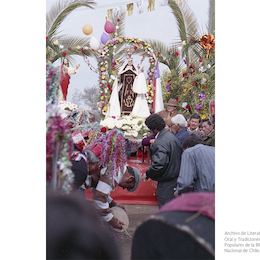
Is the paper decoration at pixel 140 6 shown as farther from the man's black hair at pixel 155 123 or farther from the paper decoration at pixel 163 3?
the man's black hair at pixel 155 123

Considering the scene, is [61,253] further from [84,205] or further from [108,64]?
[108,64]

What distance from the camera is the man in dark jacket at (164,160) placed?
2.48 meters

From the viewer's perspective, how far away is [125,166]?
2486 millimetres

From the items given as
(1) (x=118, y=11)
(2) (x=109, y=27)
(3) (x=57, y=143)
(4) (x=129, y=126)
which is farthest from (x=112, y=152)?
(2) (x=109, y=27)

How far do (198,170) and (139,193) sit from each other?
1392 mm

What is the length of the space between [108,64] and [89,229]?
4318 millimetres

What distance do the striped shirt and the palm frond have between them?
5.02 feet

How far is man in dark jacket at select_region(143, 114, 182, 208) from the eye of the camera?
248 cm

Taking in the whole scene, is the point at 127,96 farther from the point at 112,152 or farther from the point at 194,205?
the point at 194,205

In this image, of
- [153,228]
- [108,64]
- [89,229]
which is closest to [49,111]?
[89,229]

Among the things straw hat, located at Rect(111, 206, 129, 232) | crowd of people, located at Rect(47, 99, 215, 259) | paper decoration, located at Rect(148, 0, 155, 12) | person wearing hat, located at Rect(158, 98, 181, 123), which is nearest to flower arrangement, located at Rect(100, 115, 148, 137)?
person wearing hat, located at Rect(158, 98, 181, 123)

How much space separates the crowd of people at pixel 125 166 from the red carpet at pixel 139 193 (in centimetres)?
23

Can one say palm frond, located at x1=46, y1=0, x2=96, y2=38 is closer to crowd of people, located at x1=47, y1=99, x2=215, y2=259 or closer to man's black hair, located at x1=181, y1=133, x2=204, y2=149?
crowd of people, located at x1=47, y1=99, x2=215, y2=259
